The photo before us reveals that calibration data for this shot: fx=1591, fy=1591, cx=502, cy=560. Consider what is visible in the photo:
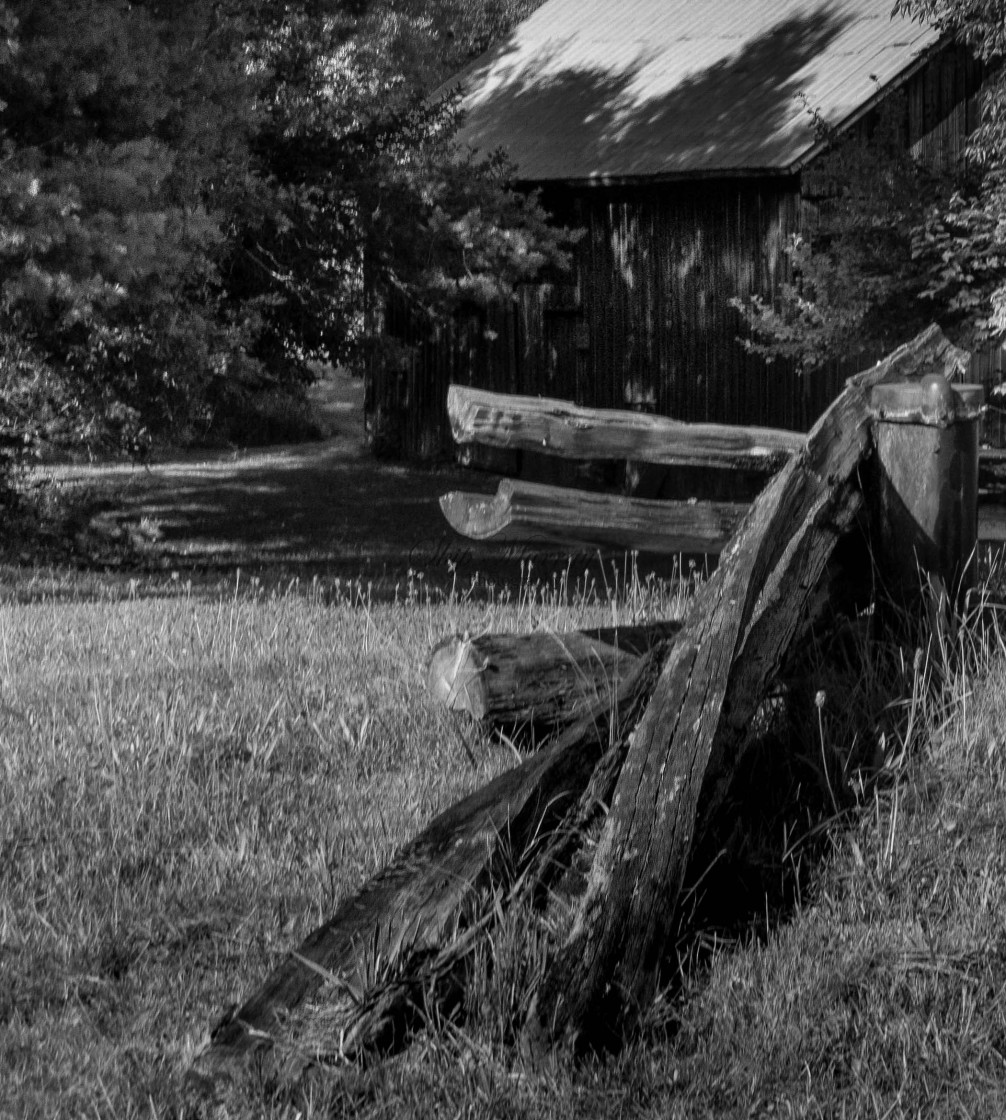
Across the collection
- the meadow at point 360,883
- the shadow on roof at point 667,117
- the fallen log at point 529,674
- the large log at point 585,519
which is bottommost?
the meadow at point 360,883

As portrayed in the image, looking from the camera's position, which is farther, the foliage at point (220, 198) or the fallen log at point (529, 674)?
the foliage at point (220, 198)

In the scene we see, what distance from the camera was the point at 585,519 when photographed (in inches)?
200

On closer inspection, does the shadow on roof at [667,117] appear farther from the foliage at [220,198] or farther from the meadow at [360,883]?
the meadow at [360,883]

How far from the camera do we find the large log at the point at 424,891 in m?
3.23

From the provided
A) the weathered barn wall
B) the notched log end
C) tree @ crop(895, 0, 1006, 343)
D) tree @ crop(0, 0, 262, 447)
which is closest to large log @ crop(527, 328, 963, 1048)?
the notched log end

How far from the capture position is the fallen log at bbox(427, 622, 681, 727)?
489cm

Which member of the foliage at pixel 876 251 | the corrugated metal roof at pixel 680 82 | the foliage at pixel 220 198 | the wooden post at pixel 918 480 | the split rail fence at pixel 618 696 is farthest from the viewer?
the corrugated metal roof at pixel 680 82

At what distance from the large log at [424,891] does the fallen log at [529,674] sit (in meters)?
0.77

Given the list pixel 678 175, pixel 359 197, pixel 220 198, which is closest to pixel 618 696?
pixel 220 198

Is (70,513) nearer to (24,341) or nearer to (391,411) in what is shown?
(24,341)

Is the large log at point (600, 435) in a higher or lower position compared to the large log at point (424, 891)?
higher

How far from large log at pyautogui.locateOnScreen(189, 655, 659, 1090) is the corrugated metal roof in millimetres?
15135

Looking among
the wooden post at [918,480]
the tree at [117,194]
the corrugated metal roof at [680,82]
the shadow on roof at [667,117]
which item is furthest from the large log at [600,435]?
the shadow on roof at [667,117]

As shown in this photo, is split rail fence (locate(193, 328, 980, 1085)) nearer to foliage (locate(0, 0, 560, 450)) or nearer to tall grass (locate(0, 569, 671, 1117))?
tall grass (locate(0, 569, 671, 1117))
